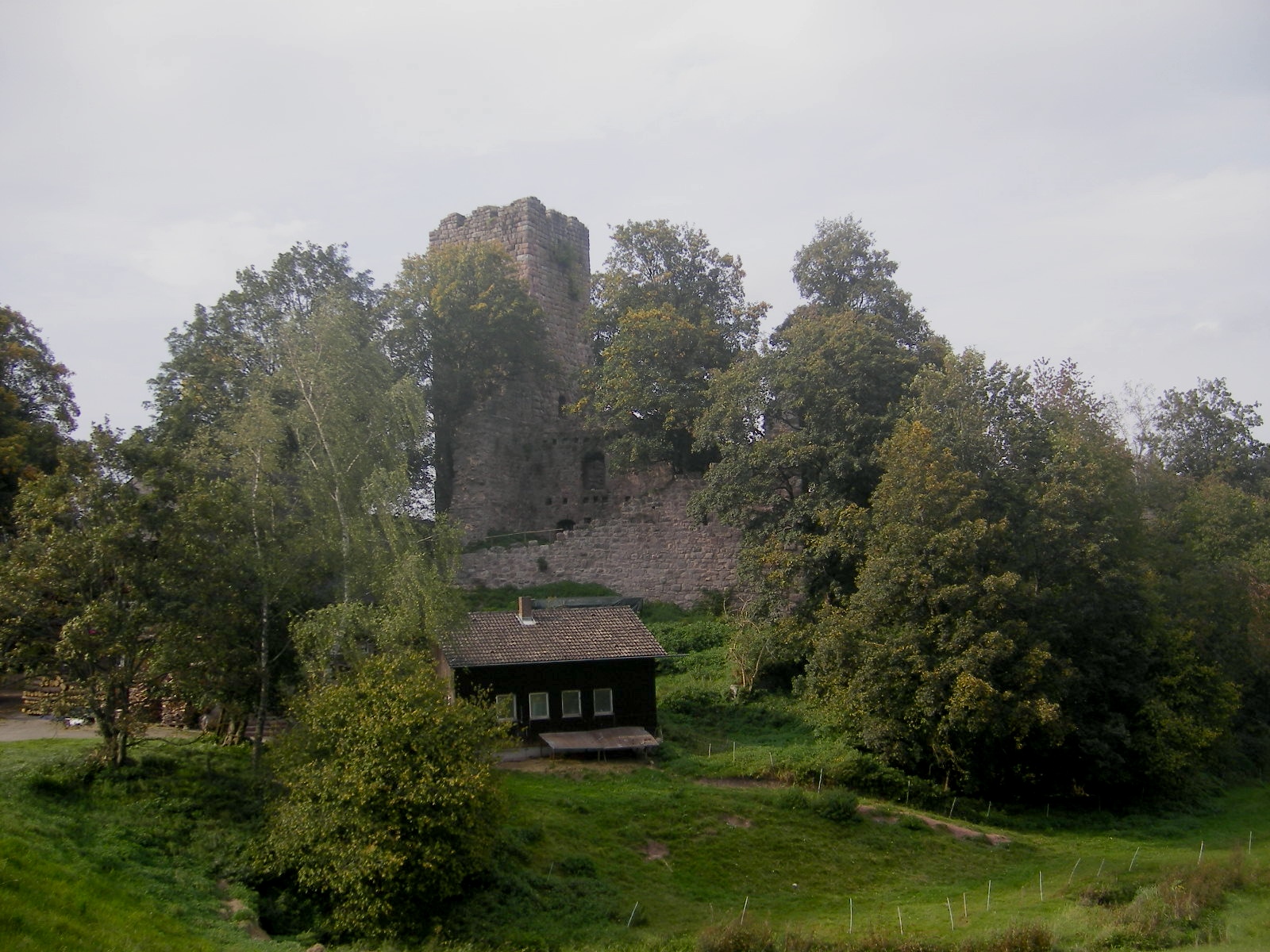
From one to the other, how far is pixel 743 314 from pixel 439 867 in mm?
23360

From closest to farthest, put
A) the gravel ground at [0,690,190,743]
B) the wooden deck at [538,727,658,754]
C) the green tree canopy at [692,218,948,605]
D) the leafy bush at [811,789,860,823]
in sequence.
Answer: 1. the gravel ground at [0,690,190,743]
2. the leafy bush at [811,789,860,823]
3. the wooden deck at [538,727,658,754]
4. the green tree canopy at [692,218,948,605]

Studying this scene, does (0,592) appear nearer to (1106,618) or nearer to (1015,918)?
(1015,918)

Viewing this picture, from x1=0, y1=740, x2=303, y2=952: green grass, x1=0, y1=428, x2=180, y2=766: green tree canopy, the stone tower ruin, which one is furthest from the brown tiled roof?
the stone tower ruin

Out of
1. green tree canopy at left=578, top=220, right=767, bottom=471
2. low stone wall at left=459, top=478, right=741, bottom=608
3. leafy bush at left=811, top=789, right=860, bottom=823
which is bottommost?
leafy bush at left=811, top=789, right=860, bottom=823

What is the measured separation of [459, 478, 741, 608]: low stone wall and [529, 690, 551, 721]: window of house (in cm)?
906

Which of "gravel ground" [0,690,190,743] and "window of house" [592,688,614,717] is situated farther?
"window of house" [592,688,614,717]

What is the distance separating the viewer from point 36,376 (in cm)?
2131

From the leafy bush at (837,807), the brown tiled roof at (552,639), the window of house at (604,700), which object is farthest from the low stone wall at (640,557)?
the leafy bush at (837,807)

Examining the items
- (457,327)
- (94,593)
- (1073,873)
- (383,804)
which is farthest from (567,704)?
(457,327)

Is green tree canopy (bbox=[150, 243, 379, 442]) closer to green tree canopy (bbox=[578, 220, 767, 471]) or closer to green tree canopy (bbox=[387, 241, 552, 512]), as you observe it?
green tree canopy (bbox=[387, 241, 552, 512])

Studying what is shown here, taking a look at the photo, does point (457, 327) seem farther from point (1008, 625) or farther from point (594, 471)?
point (1008, 625)

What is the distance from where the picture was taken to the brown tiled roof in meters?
21.5

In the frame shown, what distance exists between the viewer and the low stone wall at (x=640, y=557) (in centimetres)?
3062

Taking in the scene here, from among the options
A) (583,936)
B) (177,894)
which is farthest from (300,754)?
(583,936)
